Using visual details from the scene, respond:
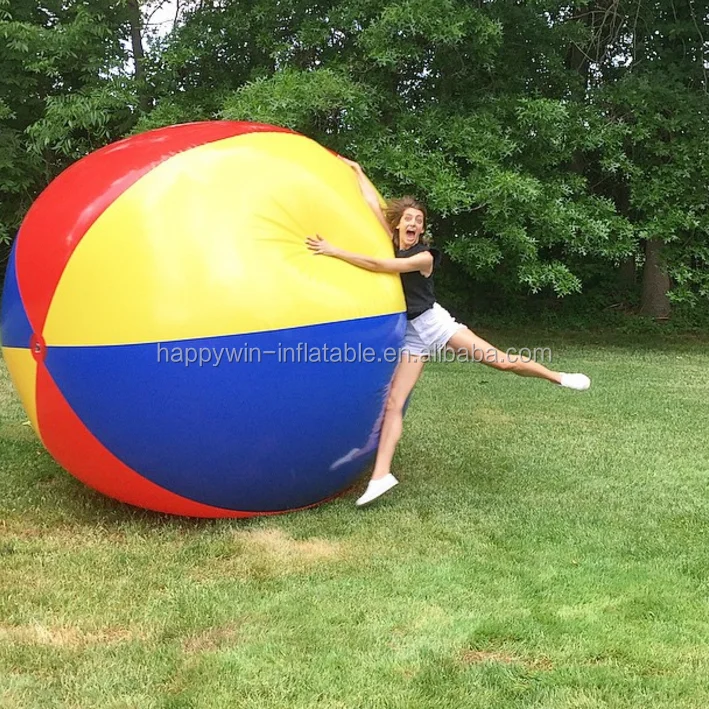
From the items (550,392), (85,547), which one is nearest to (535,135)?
(550,392)

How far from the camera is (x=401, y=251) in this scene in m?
4.37

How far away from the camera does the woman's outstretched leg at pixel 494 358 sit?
15.0 feet

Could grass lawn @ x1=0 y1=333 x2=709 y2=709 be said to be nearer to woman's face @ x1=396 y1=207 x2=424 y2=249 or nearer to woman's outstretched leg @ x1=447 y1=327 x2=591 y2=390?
woman's outstretched leg @ x1=447 y1=327 x2=591 y2=390

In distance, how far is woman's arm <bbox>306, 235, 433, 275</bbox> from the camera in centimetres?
394

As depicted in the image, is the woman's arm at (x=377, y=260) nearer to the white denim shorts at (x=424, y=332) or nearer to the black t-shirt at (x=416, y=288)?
the black t-shirt at (x=416, y=288)

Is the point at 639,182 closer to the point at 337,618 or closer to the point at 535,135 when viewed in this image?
the point at 535,135

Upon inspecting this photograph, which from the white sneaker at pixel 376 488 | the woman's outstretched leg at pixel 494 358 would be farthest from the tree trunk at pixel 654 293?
the white sneaker at pixel 376 488

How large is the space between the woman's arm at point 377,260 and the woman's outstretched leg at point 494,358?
47 cm

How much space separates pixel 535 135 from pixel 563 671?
902 cm

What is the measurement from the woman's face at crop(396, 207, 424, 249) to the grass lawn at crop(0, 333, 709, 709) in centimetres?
149

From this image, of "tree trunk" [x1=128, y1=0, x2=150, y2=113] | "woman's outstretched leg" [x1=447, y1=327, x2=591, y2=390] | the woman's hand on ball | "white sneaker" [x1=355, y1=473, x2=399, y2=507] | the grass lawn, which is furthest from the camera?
"tree trunk" [x1=128, y1=0, x2=150, y2=113]

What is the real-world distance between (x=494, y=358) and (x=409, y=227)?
940 millimetres

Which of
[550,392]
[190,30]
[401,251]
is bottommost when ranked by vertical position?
[550,392]

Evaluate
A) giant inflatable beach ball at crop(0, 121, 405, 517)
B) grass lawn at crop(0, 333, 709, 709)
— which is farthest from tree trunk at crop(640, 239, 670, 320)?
giant inflatable beach ball at crop(0, 121, 405, 517)
